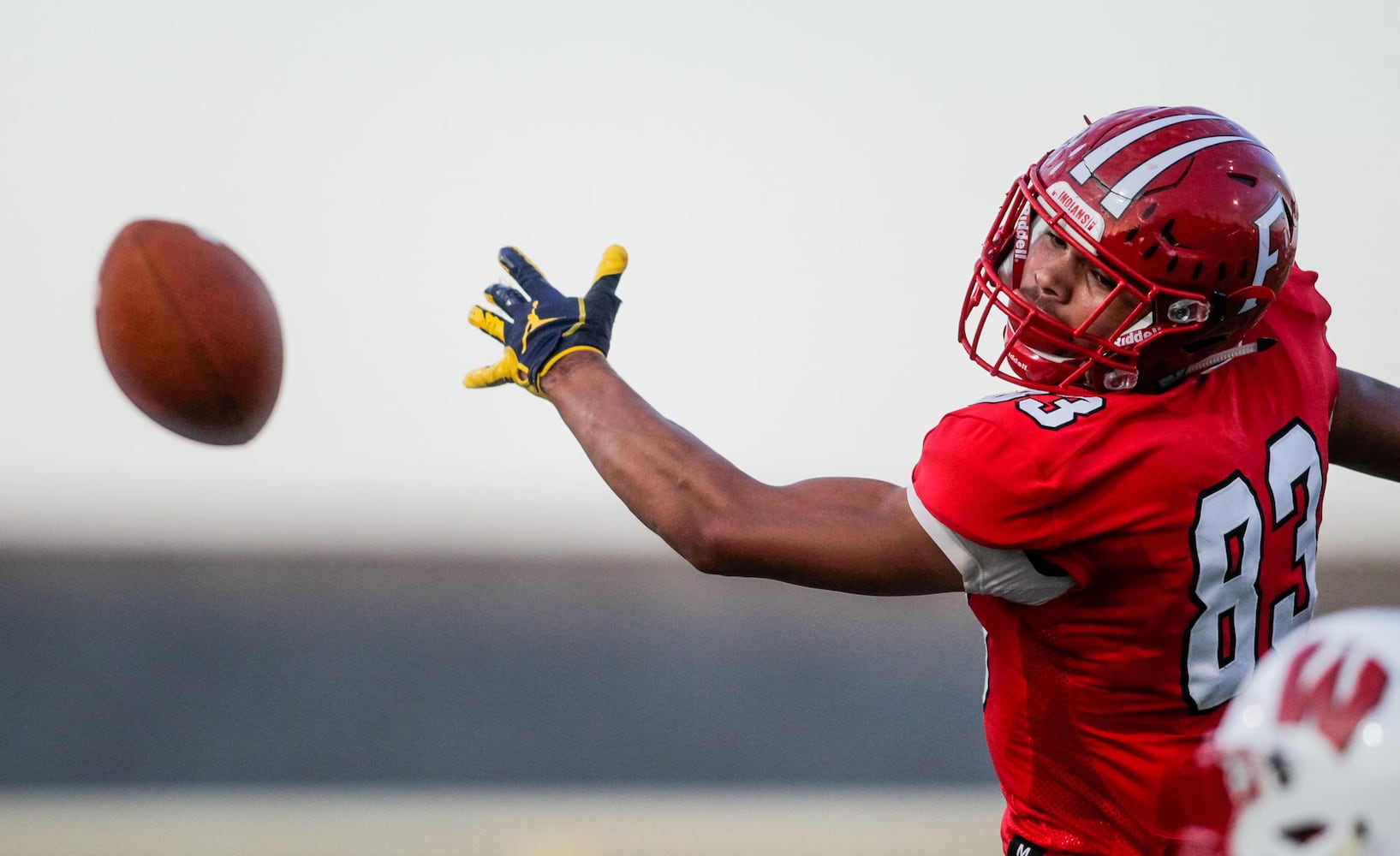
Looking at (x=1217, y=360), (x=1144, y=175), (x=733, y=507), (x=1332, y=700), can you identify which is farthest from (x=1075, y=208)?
(x=1332, y=700)

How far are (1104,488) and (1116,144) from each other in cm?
38

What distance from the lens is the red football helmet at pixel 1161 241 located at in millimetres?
1208

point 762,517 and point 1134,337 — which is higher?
point 1134,337

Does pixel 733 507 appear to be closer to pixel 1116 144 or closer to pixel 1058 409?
pixel 1058 409

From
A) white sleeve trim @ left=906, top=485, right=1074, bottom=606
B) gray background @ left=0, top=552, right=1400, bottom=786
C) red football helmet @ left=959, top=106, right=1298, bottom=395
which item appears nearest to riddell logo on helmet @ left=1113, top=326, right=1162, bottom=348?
red football helmet @ left=959, top=106, right=1298, bottom=395

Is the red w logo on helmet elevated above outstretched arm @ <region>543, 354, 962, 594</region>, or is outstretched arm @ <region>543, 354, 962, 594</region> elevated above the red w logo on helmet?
outstretched arm @ <region>543, 354, 962, 594</region>

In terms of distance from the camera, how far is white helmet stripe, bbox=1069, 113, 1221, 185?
4.13 feet

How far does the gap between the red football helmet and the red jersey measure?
0.05 metres

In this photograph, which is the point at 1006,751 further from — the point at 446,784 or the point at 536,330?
the point at 446,784

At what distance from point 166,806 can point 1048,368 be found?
3151mm

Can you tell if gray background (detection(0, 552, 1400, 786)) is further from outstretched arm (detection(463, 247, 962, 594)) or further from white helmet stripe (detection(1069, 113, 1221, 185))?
white helmet stripe (detection(1069, 113, 1221, 185))

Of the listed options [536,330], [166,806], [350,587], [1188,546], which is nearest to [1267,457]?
[1188,546]

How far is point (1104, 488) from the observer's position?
112cm

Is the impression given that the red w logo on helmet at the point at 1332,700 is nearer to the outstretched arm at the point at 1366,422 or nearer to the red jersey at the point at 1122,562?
the red jersey at the point at 1122,562
